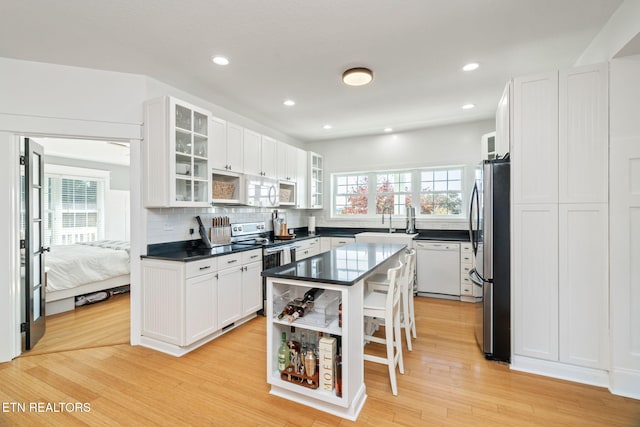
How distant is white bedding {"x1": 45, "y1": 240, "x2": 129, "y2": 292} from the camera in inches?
150

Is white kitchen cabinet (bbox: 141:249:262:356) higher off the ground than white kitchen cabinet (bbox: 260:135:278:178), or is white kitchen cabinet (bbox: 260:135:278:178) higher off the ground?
white kitchen cabinet (bbox: 260:135:278:178)

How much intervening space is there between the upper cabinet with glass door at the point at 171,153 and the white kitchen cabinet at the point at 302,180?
84.6 inches

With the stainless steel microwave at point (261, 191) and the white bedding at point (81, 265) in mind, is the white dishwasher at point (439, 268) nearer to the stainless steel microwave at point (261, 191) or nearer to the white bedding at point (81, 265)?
the stainless steel microwave at point (261, 191)

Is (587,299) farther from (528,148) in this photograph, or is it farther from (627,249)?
(528,148)

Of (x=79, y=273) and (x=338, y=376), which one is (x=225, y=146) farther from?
(x=338, y=376)

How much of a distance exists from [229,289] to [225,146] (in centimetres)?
171

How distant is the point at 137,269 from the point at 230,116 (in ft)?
7.55

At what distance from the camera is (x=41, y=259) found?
313cm

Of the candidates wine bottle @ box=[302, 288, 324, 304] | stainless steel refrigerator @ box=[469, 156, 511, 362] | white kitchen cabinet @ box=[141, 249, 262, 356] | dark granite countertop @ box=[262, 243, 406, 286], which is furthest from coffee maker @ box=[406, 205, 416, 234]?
wine bottle @ box=[302, 288, 324, 304]

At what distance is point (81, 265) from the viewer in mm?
4043

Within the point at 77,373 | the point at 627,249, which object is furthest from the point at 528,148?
the point at 77,373

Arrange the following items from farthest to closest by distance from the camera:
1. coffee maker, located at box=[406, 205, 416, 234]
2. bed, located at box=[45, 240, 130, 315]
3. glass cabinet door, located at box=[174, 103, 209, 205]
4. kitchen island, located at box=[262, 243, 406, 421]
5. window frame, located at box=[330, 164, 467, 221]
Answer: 1. coffee maker, located at box=[406, 205, 416, 234]
2. window frame, located at box=[330, 164, 467, 221]
3. bed, located at box=[45, 240, 130, 315]
4. glass cabinet door, located at box=[174, 103, 209, 205]
5. kitchen island, located at box=[262, 243, 406, 421]

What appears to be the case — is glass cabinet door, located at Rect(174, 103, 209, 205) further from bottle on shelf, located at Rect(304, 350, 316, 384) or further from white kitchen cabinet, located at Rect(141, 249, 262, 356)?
bottle on shelf, located at Rect(304, 350, 316, 384)

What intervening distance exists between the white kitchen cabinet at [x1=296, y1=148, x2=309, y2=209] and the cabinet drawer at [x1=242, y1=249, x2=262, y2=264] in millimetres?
1722
